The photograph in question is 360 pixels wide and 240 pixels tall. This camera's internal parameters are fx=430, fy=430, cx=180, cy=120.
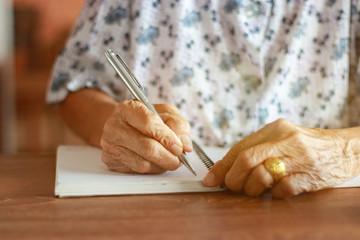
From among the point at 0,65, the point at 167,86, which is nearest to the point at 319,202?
the point at 167,86

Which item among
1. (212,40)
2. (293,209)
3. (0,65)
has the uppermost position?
(212,40)

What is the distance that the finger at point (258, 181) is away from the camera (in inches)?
23.7

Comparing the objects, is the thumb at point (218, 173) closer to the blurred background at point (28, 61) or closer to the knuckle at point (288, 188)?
the knuckle at point (288, 188)

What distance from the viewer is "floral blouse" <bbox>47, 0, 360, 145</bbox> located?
1.10m

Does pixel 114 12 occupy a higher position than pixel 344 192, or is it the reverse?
pixel 114 12

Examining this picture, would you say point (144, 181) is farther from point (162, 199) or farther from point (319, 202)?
point (319, 202)

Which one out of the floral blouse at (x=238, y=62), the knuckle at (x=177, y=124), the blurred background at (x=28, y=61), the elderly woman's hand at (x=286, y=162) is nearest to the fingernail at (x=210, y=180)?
the elderly woman's hand at (x=286, y=162)

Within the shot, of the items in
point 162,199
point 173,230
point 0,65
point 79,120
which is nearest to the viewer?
point 173,230

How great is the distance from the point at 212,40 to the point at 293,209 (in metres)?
0.65

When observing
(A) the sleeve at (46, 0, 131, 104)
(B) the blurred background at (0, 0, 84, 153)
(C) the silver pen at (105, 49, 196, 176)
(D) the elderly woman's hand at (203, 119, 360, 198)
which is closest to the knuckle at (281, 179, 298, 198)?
(D) the elderly woman's hand at (203, 119, 360, 198)

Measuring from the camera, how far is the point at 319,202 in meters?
0.61

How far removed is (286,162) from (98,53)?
693 mm

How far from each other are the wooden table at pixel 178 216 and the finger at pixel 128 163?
0.22ft

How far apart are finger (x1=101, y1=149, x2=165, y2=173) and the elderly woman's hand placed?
94 millimetres
